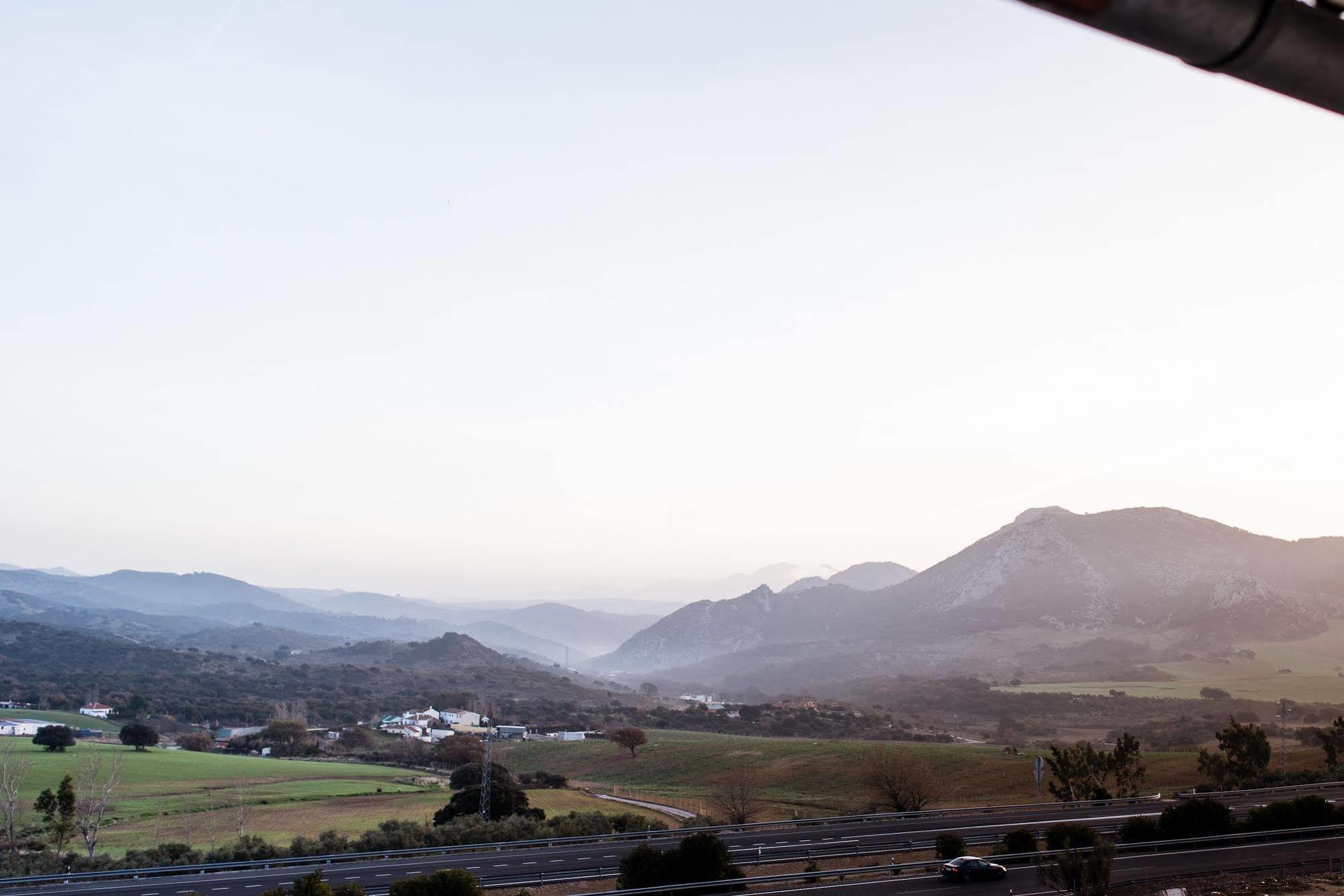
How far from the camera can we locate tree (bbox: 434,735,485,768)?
105 metres

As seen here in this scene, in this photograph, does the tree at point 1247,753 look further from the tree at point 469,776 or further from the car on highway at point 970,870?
the tree at point 469,776

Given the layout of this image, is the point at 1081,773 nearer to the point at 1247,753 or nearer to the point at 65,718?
the point at 1247,753

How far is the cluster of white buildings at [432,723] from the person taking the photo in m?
138

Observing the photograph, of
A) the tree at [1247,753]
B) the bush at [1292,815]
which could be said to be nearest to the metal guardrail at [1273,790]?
the tree at [1247,753]

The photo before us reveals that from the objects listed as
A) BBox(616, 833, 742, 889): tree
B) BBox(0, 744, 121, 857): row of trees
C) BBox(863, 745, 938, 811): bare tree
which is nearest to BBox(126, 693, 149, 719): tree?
BBox(0, 744, 121, 857): row of trees

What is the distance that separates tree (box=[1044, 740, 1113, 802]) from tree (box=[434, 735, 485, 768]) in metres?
64.2

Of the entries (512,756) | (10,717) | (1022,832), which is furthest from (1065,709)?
(10,717)

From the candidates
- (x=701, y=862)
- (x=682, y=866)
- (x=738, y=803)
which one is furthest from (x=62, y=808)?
(x=738, y=803)

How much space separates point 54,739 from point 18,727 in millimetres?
29312

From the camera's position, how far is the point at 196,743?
11994cm

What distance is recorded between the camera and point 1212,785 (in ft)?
191

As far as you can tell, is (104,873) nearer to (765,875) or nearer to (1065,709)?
(765,875)

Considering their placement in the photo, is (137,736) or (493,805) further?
(137,736)

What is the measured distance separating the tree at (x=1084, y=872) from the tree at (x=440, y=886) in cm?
1585
